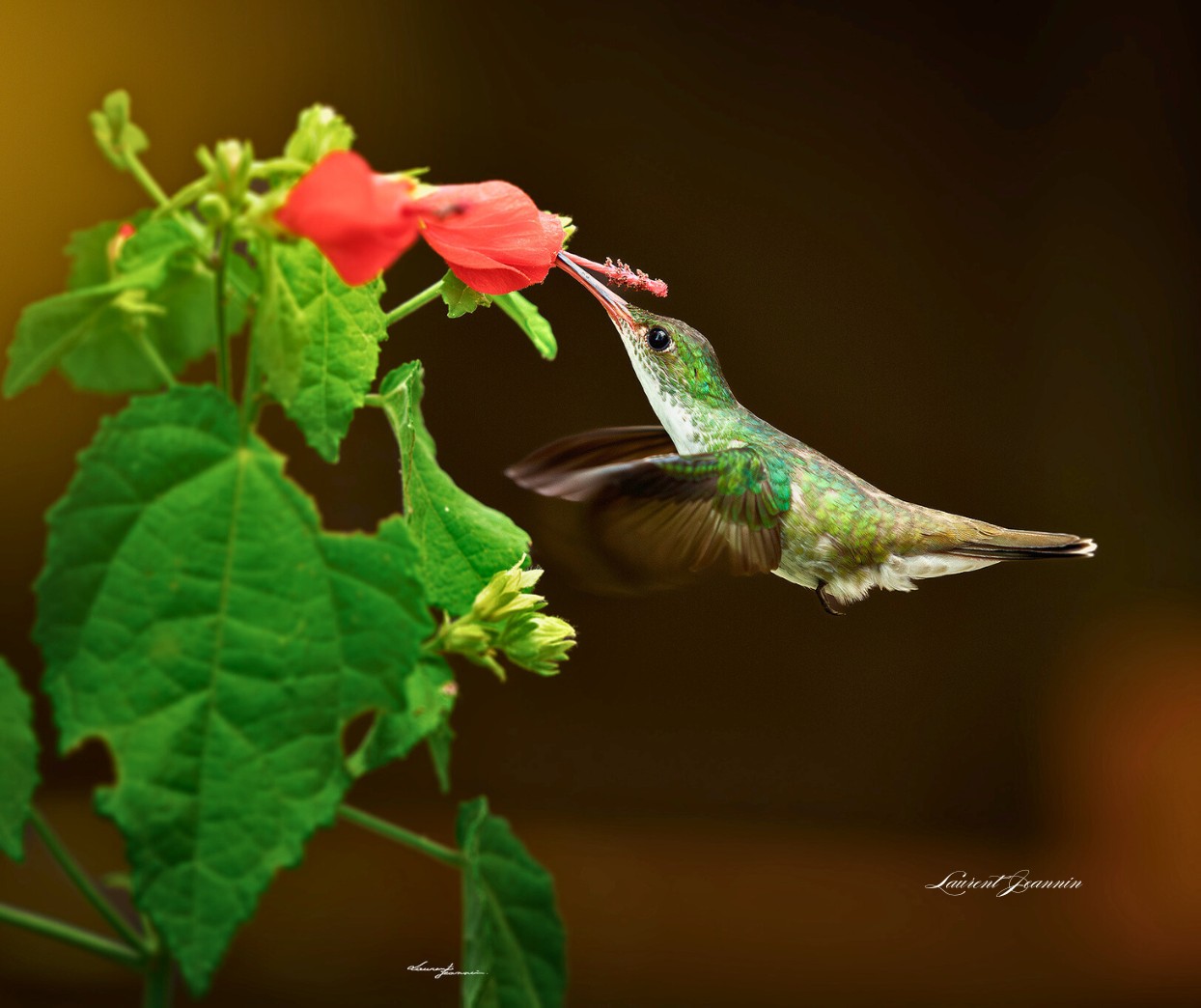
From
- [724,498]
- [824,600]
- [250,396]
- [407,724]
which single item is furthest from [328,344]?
[824,600]

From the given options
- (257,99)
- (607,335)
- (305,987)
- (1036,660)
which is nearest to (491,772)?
(305,987)

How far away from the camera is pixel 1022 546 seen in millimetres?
786

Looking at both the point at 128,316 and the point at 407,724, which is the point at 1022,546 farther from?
the point at 128,316

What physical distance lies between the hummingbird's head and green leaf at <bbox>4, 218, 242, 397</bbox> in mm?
302

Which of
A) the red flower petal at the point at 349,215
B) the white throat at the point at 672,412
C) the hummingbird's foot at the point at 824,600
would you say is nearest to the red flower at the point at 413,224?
the red flower petal at the point at 349,215

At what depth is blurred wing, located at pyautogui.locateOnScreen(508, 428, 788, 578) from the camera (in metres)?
0.63

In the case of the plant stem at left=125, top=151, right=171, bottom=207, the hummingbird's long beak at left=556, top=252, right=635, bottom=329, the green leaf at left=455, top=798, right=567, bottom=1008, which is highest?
the plant stem at left=125, top=151, right=171, bottom=207

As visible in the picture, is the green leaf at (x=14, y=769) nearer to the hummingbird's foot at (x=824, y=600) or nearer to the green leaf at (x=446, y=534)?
the green leaf at (x=446, y=534)

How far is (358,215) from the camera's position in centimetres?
44

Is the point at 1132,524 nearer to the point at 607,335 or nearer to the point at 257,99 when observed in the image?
the point at 607,335

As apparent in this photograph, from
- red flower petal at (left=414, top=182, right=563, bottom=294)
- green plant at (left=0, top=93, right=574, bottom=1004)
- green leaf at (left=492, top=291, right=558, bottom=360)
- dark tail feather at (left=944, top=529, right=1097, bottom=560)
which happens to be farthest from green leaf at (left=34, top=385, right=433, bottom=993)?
dark tail feather at (left=944, top=529, right=1097, bottom=560)

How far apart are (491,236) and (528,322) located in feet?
0.54

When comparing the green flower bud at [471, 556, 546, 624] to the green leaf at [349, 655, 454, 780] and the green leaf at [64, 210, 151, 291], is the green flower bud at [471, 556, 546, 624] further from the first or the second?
the green leaf at [64, 210, 151, 291]

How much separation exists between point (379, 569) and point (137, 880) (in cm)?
14
